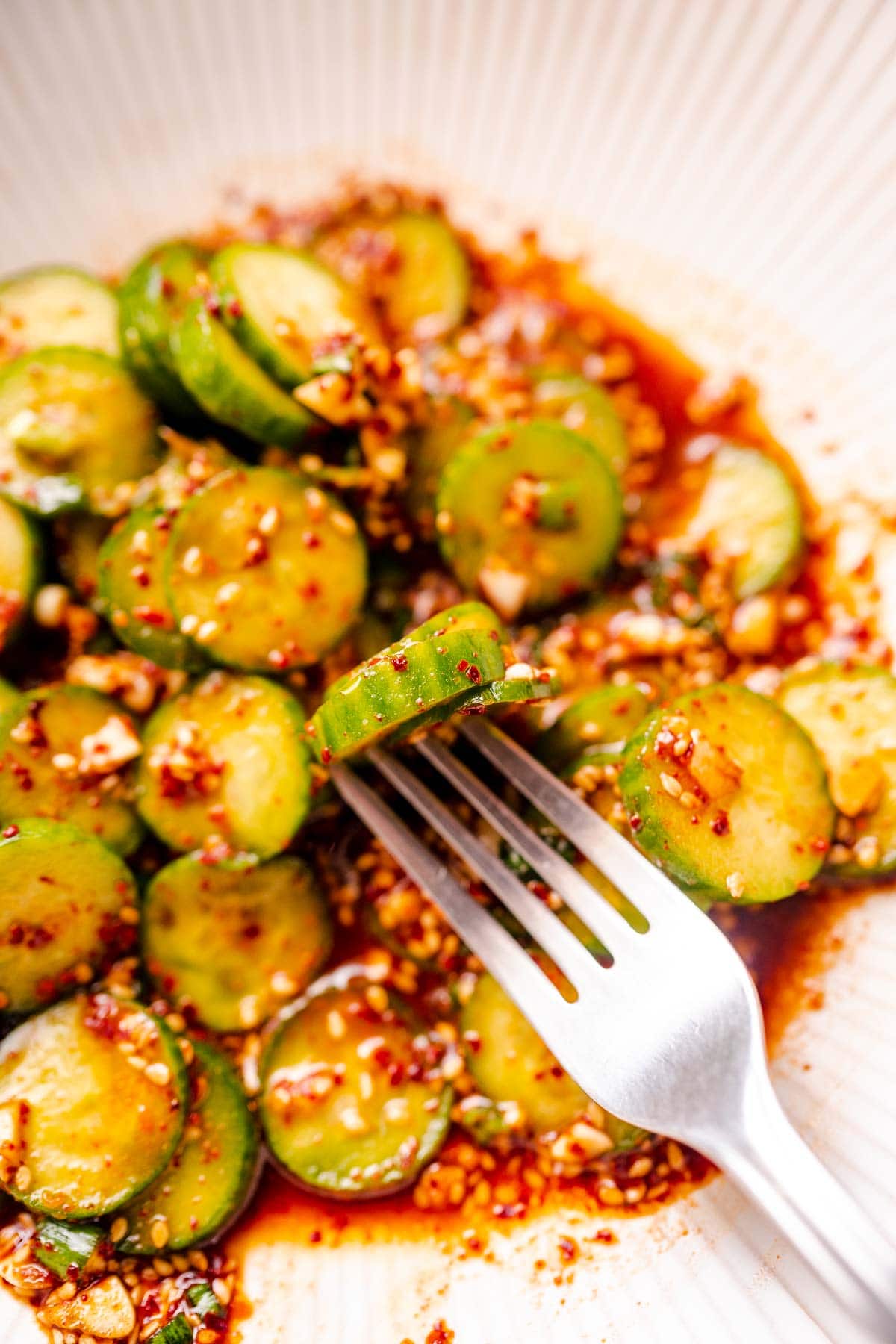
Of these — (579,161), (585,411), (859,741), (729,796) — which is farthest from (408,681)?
(579,161)

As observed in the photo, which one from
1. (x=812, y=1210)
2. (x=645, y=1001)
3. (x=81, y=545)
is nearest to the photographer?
(x=812, y=1210)

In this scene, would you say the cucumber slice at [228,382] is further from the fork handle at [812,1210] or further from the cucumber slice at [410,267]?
the fork handle at [812,1210]

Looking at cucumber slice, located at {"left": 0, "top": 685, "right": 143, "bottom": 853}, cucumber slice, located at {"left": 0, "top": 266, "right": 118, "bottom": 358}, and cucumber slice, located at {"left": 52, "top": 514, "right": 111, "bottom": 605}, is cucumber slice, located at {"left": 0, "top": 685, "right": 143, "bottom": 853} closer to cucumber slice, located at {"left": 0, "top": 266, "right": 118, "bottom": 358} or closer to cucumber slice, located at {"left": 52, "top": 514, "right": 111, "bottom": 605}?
cucumber slice, located at {"left": 52, "top": 514, "right": 111, "bottom": 605}

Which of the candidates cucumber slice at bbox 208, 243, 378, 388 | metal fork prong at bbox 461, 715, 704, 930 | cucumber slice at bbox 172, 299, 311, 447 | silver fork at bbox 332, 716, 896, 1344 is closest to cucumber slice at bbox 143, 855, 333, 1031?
silver fork at bbox 332, 716, 896, 1344

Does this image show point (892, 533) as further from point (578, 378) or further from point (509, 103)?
point (509, 103)

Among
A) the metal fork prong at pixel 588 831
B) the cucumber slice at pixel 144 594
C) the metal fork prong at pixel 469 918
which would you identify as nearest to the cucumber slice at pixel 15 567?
the cucumber slice at pixel 144 594

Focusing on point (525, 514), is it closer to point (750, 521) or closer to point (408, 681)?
point (750, 521)
